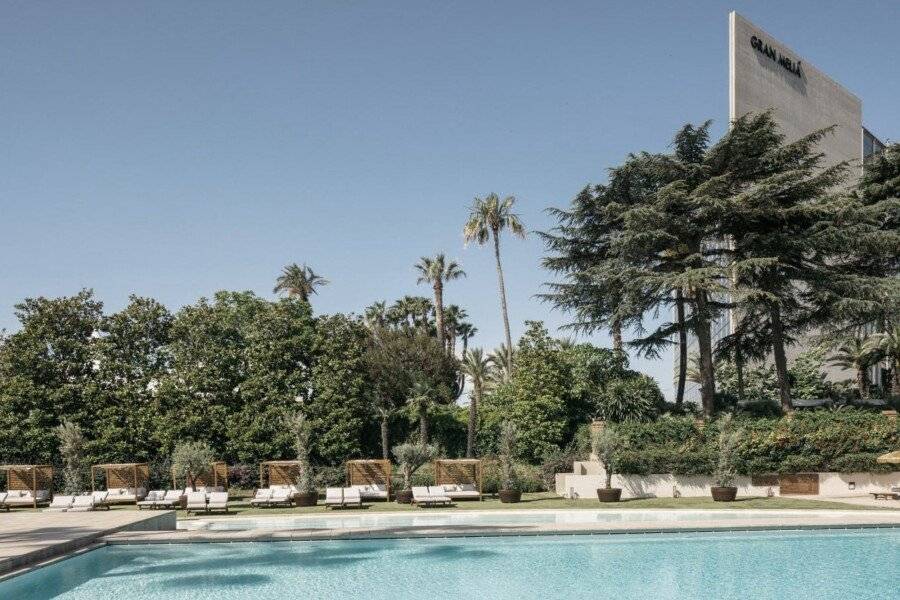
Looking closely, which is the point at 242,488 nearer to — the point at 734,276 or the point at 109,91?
the point at 109,91

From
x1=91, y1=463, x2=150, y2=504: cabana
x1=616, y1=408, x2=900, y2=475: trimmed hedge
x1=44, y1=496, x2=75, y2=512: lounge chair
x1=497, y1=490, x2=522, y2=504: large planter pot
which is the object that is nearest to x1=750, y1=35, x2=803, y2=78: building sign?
x1=616, y1=408, x2=900, y2=475: trimmed hedge

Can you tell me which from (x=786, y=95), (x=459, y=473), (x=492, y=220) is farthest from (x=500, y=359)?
(x=459, y=473)

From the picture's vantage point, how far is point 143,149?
26.6m

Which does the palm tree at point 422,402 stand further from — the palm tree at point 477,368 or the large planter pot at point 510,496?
the palm tree at point 477,368

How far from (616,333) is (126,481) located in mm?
22476

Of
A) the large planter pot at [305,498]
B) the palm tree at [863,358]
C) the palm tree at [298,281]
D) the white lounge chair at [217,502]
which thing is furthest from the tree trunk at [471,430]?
the palm tree at [298,281]

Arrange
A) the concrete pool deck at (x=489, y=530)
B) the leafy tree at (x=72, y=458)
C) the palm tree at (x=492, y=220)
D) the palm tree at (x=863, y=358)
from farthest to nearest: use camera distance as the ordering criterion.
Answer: the palm tree at (x=492, y=220)
the palm tree at (x=863, y=358)
the leafy tree at (x=72, y=458)
the concrete pool deck at (x=489, y=530)

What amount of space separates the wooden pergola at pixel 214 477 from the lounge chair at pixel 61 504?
4295mm

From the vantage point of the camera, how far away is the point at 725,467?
92.1 feet

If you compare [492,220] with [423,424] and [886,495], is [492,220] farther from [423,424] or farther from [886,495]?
[886,495]

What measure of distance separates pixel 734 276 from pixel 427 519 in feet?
60.2

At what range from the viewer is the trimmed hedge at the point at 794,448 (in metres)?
29.0

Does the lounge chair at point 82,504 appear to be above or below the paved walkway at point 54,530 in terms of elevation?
below

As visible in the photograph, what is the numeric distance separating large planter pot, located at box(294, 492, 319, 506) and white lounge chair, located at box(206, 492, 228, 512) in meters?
2.71
